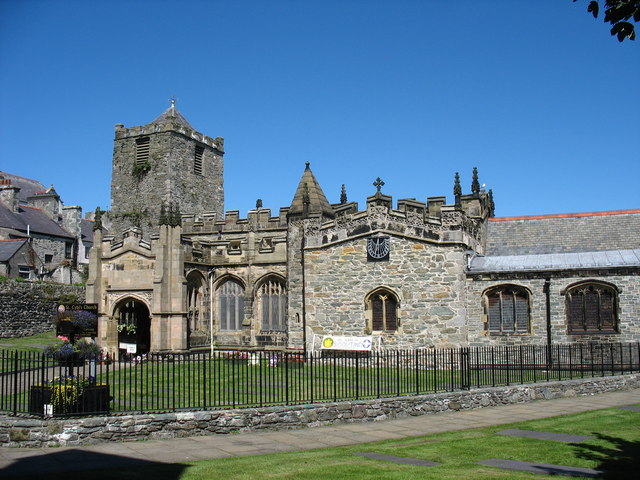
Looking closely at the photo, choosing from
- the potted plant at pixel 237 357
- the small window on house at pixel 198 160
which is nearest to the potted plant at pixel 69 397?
the potted plant at pixel 237 357

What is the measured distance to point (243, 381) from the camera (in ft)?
57.6

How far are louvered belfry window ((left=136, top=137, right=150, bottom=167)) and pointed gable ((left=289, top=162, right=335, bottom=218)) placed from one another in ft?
72.4

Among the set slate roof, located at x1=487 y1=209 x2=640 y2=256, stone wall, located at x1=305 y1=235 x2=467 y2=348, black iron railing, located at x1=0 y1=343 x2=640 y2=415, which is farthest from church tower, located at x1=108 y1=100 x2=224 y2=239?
black iron railing, located at x1=0 y1=343 x2=640 y2=415

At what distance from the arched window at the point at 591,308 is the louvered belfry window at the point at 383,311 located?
21.9ft

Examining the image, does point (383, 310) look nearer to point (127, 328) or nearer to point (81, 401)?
point (127, 328)

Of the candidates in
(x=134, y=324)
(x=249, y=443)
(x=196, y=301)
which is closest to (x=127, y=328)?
(x=134, y=324)

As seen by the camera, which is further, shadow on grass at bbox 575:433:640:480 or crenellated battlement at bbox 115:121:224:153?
crenellated battlement at bbox 115:121:224:153

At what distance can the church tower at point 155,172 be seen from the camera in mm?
49000

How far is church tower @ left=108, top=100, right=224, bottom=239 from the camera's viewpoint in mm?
49000

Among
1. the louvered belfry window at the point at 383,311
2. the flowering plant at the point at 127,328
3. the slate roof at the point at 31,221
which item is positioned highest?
the slate roof at the point at 31,221

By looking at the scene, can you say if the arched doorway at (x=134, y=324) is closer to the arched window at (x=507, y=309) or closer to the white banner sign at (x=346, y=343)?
the white banner sign at (x=346, y=343)

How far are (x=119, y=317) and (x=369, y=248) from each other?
13.0 m

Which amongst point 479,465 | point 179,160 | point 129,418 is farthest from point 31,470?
point 179,160

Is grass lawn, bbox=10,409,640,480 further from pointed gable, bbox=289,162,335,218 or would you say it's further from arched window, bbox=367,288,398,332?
pointed gable, bbox=289,162,335,218
